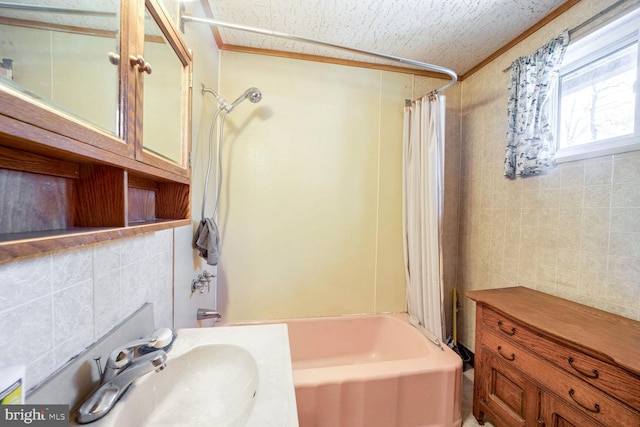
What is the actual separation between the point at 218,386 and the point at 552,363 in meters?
1.33

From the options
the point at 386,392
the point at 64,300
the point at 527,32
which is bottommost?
the point at 386,392

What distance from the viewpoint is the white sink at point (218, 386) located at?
0.59m

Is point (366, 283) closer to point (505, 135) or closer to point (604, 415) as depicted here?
point (604, 415)

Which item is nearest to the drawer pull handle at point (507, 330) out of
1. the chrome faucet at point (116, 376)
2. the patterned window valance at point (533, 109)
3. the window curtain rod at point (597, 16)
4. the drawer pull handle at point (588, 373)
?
the drawer pull handle at point (588, 373)

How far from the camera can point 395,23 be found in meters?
1.50

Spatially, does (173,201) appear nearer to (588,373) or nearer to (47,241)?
(47,241)

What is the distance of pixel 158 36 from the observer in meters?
0.68

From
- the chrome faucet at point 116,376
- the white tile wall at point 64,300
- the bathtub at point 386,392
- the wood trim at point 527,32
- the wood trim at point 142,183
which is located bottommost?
the bathtub at point 386,392

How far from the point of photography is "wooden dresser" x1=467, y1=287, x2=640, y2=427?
0.80 metres

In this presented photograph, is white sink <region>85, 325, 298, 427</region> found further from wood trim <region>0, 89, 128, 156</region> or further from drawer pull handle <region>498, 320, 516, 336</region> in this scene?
drawer pull handle <region>498, 320, 516, 336</region>

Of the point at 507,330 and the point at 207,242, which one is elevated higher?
the point at 207,242

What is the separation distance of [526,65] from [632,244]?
112 cm

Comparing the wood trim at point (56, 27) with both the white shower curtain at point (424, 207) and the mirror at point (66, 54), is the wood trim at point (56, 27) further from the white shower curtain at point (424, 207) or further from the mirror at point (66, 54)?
the white shower curtain at point (424, 207)

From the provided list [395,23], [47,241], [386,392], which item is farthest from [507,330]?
[395,23]
